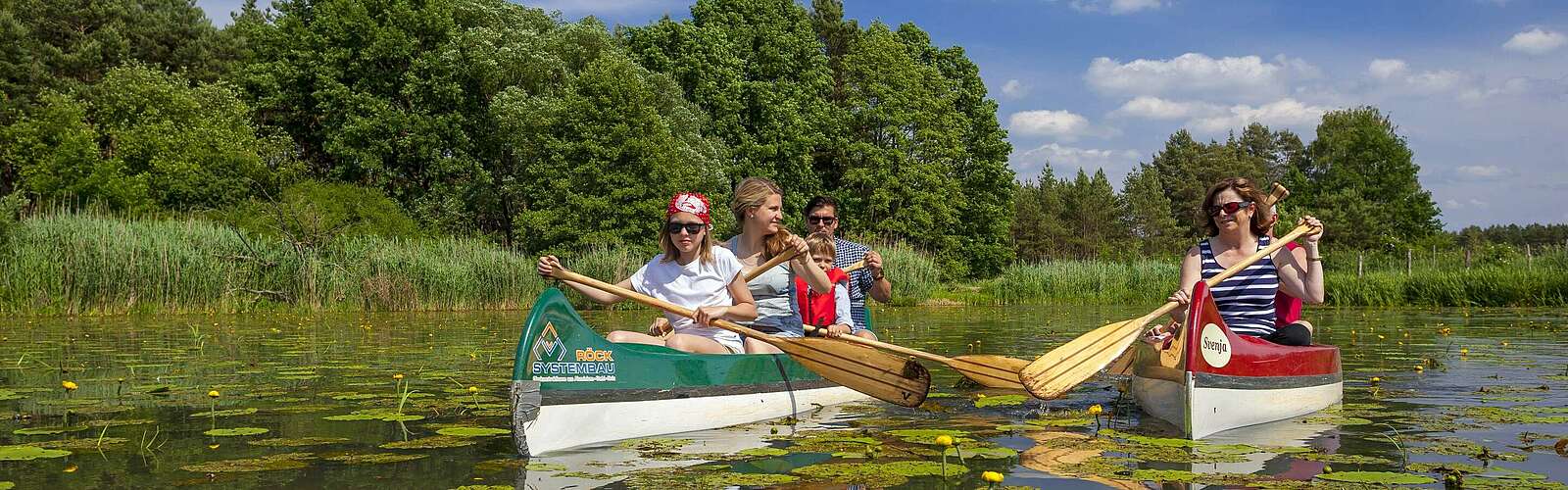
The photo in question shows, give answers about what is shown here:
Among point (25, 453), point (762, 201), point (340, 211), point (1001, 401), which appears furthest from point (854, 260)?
point (340, 211)

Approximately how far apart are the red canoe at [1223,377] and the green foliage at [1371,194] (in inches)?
1769

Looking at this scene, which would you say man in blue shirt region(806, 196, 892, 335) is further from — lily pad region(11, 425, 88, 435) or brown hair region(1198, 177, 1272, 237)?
lily pad region(11, 425, 88, 435)

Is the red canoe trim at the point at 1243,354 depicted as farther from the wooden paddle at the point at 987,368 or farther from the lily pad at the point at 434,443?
the lily pad at the point at 434,443

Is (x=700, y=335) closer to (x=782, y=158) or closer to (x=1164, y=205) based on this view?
(x=782, y=158)

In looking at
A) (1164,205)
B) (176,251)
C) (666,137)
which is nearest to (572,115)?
(666,137)

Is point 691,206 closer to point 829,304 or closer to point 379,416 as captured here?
point 829,304

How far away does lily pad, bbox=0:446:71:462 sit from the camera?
4.67m

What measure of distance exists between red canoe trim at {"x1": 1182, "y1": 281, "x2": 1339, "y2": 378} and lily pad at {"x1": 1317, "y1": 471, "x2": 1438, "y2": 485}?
994mm

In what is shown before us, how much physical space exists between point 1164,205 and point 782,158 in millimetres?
25592

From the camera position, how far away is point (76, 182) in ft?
102

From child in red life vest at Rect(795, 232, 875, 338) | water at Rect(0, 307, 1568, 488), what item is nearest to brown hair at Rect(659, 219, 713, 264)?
water at Rect(0, 307, 1568, 488)

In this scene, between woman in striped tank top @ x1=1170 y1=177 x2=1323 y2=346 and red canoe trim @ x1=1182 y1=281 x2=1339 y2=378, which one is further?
woman in striped tank top @ x1=1170 y1=177 x2=1323 y2=346

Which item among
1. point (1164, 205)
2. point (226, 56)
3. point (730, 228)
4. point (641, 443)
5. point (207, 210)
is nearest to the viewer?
point (641, 443)

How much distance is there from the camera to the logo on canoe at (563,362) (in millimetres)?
5035
